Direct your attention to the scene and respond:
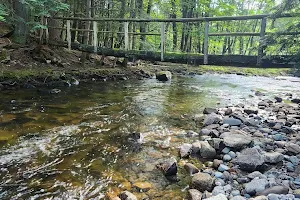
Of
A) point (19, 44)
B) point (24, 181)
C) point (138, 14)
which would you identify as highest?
point (138, 14)

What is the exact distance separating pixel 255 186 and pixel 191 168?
0.90 metres

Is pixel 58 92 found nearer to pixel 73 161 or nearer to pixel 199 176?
pixel 73 161

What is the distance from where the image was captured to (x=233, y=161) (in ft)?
12.2

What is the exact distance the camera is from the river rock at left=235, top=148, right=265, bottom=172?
348cm

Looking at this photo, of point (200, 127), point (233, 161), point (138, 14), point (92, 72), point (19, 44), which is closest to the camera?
point (233, 161)

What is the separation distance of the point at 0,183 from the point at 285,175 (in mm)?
3551

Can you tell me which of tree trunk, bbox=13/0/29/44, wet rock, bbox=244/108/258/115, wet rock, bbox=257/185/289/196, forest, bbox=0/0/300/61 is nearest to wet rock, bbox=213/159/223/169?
wet rock, bbox=257/185/289/196

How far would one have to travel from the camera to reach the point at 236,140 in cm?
424

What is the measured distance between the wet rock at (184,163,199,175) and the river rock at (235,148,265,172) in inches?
23.9

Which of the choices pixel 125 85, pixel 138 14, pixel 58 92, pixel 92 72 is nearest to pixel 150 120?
pixel 58 92

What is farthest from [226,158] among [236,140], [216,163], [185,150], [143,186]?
[143,186]

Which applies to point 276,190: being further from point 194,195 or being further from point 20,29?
point 20,29

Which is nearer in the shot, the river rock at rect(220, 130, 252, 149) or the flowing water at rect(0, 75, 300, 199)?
the flowing water at rect(0, 75, 300, 199)

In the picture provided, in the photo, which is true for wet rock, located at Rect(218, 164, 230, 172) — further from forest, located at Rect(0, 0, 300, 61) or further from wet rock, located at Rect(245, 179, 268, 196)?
forest, located at Rect(0, 0, 300, 61)
